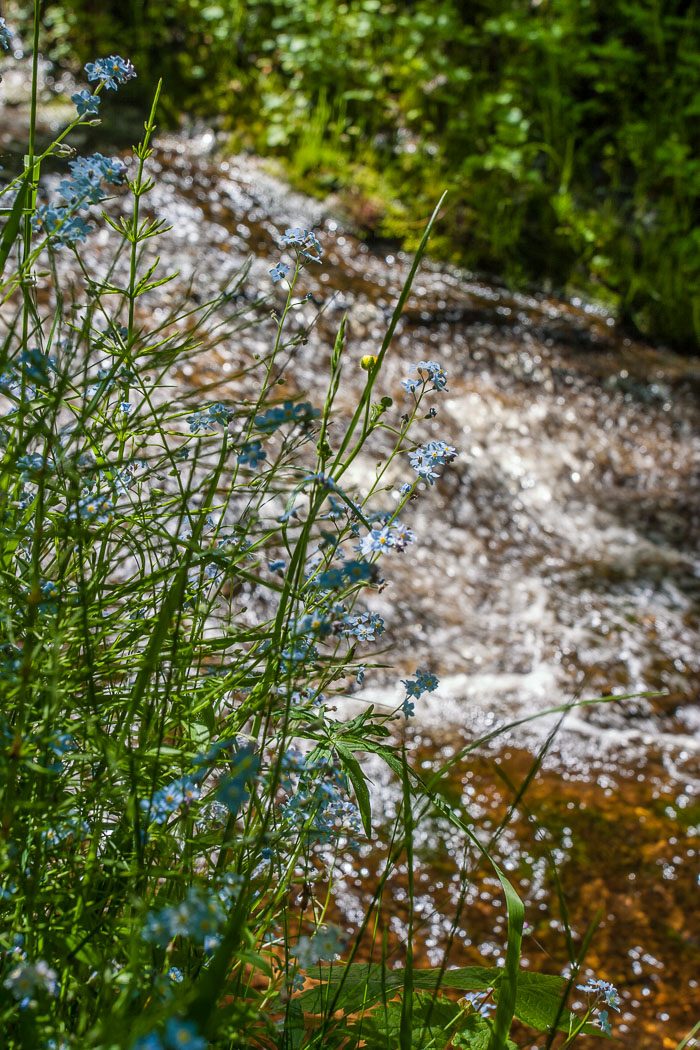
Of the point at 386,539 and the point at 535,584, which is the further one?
the point at 535,584

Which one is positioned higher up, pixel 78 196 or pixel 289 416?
pixel 78 196

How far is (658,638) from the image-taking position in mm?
3539

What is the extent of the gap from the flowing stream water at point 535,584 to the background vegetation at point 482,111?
34 cm

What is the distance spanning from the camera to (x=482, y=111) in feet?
18.3

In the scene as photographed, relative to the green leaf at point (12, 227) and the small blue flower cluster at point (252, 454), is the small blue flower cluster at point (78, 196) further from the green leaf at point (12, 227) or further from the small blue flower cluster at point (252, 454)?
the small blue flower cluster at point (252, 454)

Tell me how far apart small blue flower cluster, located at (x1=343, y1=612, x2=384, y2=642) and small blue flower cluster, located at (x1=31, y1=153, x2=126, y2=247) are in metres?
0.63

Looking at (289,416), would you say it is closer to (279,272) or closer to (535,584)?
(279,272)

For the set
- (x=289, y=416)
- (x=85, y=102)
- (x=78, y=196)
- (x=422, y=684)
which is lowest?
(x=422, y=684)

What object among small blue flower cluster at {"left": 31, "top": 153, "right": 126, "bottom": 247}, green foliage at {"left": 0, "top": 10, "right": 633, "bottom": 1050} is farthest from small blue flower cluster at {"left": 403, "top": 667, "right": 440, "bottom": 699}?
small blue flower cluster at {"left": 31, "top": 153, "right": 126, "bottom": 247}

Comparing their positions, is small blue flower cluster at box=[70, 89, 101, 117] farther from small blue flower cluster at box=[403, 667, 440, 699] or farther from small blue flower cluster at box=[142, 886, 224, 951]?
small blue flower cluster at box=[142, 886, 224, 951]

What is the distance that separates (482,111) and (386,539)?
546 centimetres

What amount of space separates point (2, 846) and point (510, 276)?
517cm

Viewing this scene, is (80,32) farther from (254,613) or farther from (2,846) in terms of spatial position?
(2,846)

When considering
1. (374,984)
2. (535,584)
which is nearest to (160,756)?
(374,984)
